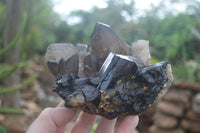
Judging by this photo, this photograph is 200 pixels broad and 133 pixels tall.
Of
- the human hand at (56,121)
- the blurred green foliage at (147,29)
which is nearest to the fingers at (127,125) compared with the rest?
the human hand at (56,121)

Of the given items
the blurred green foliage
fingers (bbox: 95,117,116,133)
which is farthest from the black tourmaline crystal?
the blurred green foliage

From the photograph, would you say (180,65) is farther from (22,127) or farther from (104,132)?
(104,132)

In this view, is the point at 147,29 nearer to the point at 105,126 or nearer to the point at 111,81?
the point at 105,126

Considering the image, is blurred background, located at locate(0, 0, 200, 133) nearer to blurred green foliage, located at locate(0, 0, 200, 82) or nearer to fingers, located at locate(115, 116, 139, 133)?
blurred green foliage, located at locate(0, 0, 200, 82)

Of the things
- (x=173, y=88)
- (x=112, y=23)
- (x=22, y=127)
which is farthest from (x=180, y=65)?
(x=22, y=127)

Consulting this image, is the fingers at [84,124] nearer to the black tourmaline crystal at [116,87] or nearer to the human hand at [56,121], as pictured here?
the human hand at [56,121]

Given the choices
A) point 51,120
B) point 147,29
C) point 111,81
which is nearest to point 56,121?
point 51,120
